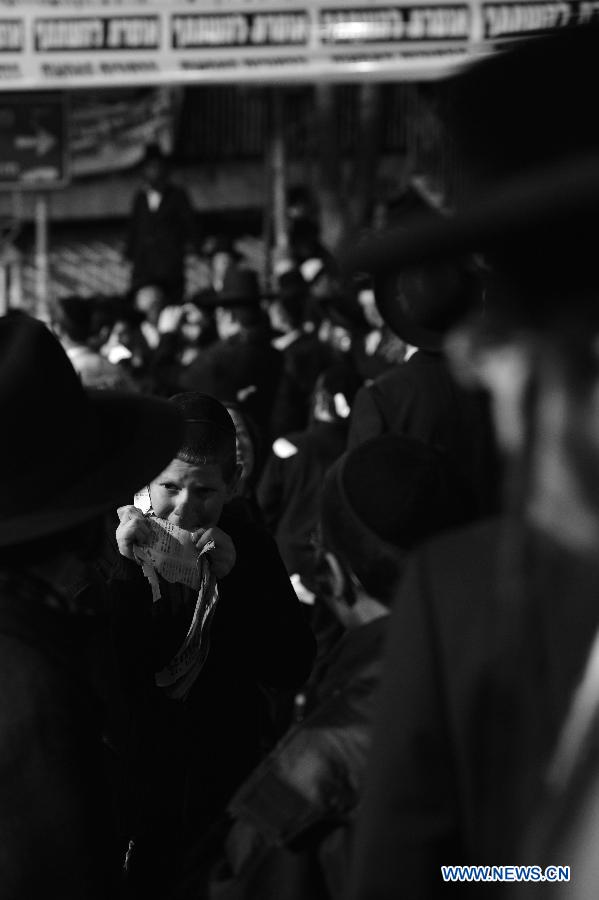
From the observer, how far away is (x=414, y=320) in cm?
470

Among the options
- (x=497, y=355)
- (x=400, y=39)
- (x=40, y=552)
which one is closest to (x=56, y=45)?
(x=400, y=39)

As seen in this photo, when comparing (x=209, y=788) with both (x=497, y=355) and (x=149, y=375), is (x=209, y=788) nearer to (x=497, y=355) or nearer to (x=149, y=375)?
(x=497, y=355)

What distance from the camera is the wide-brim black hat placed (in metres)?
1.71

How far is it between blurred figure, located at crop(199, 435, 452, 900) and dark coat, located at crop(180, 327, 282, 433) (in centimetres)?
715

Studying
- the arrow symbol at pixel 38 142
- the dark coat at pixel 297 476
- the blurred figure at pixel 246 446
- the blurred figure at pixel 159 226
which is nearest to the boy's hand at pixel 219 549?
the blurred figure at pixel 246 446

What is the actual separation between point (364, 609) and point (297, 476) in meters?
4.64

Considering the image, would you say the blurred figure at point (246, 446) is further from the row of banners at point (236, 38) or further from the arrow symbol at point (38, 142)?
the arrow symbol at point (38, 142)

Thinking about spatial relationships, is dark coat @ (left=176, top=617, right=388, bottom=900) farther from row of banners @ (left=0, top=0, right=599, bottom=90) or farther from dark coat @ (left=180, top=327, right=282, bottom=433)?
row of banners @ (left=0, top=0, right=599, bottom=90)

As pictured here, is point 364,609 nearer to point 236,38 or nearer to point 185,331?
point 185,331

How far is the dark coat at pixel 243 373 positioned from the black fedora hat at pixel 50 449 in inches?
272

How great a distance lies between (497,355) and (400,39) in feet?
39.7

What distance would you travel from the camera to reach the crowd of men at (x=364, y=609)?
1680 millimetres

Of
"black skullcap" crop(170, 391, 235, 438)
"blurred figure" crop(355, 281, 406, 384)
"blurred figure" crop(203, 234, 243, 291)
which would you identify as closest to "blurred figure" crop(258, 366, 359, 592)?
"blurred figure" crop(355, 281, 406, 384)
